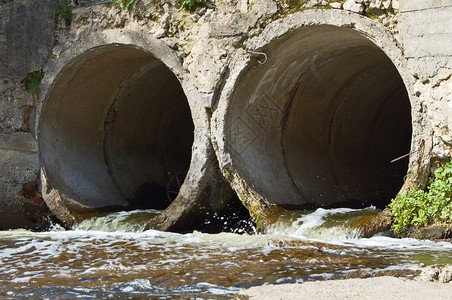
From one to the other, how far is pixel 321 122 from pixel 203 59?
219 cm

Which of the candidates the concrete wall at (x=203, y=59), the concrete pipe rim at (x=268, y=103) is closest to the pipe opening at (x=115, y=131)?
the concrete wall at (x=203, y=59)

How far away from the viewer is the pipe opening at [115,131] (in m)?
9.20

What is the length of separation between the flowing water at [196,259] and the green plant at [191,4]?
2.48 meters

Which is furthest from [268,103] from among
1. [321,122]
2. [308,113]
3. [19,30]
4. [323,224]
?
[19,30]

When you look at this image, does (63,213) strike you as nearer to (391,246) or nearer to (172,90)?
(172,90)

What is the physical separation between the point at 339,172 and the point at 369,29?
311cm

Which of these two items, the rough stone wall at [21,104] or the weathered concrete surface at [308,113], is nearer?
the weathered concrete surface at [308,113]

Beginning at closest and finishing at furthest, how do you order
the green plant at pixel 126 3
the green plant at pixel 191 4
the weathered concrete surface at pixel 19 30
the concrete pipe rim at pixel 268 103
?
the concrete pipe rim at pixel 268 103 → the green plant at pixel 191 4 → the green plant at pixel 126 3 → the weathered concrete surface at pixel 19 30

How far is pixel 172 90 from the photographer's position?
10656mm

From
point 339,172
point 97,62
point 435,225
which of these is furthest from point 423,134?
point 97,62

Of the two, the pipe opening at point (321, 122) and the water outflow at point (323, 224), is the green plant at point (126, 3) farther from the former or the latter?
the water outflow at point (323, 224)

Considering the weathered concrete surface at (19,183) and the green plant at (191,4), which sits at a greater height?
the green plant at (191,4)

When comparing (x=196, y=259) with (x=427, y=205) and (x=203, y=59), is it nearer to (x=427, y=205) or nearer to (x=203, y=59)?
(x=427, y=205)

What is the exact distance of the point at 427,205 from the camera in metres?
6.46
